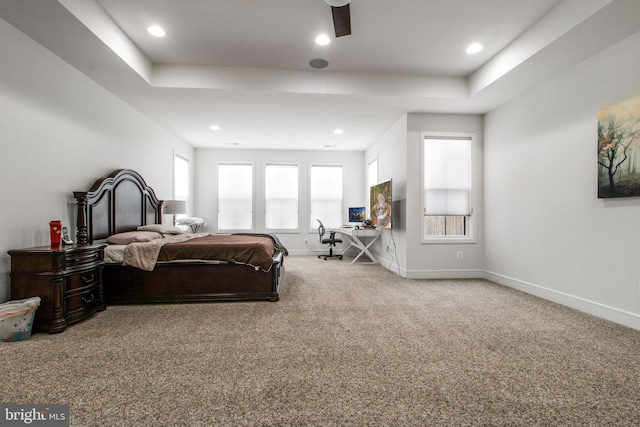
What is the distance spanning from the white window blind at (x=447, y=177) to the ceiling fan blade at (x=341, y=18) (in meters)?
2.71

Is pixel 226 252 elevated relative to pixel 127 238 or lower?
lower

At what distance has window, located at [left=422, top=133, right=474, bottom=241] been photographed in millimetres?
4699

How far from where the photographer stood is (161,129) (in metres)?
5.34

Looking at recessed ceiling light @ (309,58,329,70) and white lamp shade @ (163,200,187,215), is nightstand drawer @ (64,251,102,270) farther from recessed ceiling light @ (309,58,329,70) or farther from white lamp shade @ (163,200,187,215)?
recessed ceiling light @ (309,58,329,70)

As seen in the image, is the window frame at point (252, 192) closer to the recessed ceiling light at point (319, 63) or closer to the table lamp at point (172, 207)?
the table lamp at point (172, 207)

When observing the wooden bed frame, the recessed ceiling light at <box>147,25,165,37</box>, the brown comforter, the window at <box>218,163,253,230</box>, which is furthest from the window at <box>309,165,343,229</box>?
the recessed ceiling light at <box>147,25,165,37</box>

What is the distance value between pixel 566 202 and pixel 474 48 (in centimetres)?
202

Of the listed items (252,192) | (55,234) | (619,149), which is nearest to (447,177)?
(619,149)

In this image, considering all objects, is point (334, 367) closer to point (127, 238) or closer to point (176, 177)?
point (127, 238)

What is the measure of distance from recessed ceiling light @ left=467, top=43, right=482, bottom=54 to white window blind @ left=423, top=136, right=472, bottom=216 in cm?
148

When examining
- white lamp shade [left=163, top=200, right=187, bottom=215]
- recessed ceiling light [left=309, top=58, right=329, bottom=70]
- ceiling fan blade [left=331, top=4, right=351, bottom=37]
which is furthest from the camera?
white lamp shade [left=163, top=200, right=187, bottom=215]

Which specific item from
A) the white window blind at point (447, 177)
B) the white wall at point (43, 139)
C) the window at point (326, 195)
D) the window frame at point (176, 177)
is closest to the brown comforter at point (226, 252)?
the white wall at point (43, 139)

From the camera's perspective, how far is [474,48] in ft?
10.8

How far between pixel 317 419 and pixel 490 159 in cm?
452
